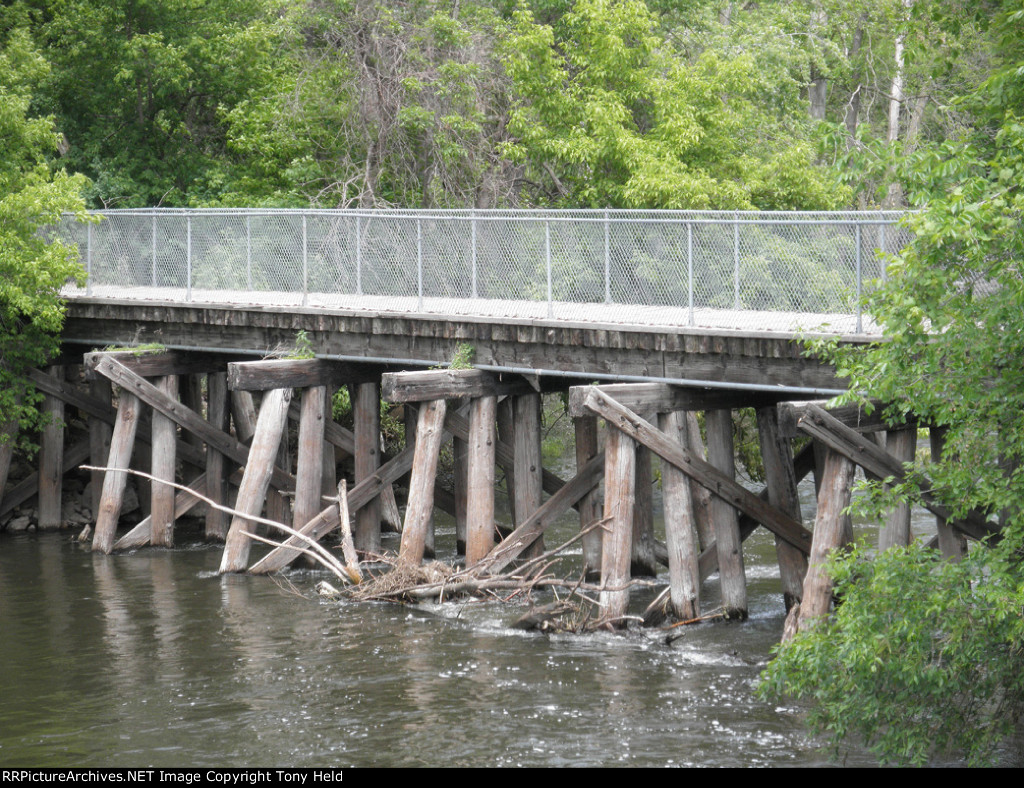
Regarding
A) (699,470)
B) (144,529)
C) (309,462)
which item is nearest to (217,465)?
(144,529)

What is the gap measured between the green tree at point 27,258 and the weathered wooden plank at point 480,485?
657 centimetres

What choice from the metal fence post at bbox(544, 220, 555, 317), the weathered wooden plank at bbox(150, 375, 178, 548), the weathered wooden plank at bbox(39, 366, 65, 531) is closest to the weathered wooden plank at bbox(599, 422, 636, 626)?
the metal fence post at bbox(544, 220, 555, 317)

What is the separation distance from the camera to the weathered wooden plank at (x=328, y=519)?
47.0 ft

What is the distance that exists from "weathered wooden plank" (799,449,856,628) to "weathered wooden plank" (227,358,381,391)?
21.5 ft

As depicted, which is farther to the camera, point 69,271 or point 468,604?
point 69,271

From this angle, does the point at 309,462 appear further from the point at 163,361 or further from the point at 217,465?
the point at 163,361

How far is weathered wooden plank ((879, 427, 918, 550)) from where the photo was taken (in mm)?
11039

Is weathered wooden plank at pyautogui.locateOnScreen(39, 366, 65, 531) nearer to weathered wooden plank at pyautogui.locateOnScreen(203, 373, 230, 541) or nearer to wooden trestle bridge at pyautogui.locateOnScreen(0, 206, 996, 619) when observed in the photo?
A: wooden trestle bridge at pyautogui.locateOnScreen(0, 206, 996, 619)

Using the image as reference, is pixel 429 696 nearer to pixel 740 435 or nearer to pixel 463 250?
pixel 463 250

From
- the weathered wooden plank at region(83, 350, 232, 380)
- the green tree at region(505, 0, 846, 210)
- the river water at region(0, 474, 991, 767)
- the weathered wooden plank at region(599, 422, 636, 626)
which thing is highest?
the green tree at region(505, 0, 846, 210)

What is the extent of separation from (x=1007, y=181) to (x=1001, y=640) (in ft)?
8.32

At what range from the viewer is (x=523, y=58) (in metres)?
18.6
